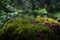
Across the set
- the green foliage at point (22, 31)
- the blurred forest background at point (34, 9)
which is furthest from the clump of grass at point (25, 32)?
the blurred forest background at point (34, 9)

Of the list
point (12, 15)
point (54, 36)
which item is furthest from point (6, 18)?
point (54, 36)

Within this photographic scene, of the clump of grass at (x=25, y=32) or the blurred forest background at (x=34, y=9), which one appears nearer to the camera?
the clump of grass at (x=25, y=32)

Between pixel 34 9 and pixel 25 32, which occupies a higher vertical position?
pixel 25 32

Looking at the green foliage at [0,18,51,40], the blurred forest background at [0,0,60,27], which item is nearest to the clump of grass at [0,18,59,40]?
the green foliage at [0,18,51,40]

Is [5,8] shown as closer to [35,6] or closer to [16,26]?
[16,26]

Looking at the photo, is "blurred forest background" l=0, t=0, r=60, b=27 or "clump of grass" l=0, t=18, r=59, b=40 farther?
"blurred forest background" l=0, t=0, r=60, b=27

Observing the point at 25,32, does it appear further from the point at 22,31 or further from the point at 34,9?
the point at 34,9

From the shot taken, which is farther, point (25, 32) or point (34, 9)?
point (34, 9)

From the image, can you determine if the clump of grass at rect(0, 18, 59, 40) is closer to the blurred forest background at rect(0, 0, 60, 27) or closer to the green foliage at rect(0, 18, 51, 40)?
the green foliage at rect(0, 18, 51, 40)

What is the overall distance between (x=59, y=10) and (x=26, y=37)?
4.28 metres

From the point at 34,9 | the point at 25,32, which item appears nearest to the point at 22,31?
the point at 25,32

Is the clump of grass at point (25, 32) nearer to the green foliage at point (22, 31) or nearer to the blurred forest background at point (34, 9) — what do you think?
the green foliage at point (22, 31)

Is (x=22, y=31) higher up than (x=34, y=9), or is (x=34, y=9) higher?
(x=22, y=31)

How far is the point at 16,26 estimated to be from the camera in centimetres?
392
